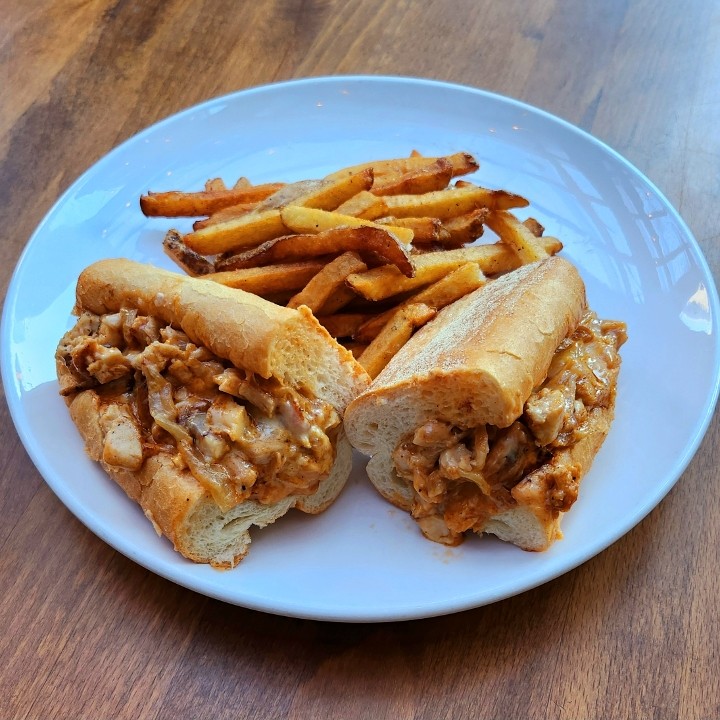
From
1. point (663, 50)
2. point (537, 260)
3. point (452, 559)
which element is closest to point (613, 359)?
point (537, 260)

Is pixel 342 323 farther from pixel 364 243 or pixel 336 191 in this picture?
pixel 336 191

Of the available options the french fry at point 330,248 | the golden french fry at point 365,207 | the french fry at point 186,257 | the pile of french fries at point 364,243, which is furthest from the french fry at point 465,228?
the french fry at point 186,257

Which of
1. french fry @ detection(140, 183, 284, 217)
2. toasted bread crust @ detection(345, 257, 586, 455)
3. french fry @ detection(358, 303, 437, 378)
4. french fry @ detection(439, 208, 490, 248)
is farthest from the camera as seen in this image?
french fry @ detection(140, 183, 284, 217)

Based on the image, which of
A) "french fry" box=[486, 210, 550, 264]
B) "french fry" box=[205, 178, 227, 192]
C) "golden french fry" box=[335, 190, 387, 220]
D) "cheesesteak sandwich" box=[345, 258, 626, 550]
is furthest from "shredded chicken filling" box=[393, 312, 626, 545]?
"french fry" box=[205, 178, 227, 192]

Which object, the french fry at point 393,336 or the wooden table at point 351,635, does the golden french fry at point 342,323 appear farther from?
the wooden table at point 351,635

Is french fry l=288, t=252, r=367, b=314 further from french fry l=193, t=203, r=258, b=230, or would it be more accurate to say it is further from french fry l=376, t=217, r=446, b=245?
french fry l=193, t=203, r=258, b=230
